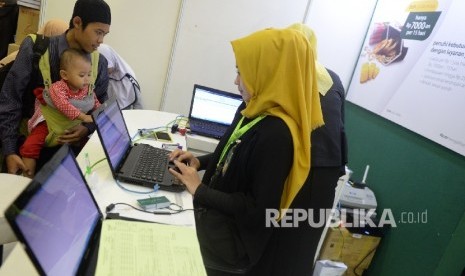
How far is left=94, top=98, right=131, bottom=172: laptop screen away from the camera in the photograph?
1.24 metres

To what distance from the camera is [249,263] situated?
4.18 feet

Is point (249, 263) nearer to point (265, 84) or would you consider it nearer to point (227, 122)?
point (265, 84)

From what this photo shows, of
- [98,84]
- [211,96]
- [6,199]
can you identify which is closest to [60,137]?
[98,84]

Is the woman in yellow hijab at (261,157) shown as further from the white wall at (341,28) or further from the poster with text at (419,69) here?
the white wall at (341,28)

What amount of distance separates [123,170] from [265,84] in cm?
68

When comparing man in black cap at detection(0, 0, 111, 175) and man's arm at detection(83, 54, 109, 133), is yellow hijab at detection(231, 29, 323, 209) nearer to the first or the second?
man in black cap at detection(0, 0, 111, 175)

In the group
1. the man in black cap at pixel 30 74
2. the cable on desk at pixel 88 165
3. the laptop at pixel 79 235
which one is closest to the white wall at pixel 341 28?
the man in black cap at pixel 30 74

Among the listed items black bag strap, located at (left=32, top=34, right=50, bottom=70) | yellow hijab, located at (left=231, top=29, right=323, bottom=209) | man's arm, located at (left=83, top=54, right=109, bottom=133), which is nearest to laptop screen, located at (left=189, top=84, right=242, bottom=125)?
man's arm, located at (left=83, top=54, right=109, bottom=133)

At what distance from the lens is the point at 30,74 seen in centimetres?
164

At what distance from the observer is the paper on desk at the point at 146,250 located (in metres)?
0.81

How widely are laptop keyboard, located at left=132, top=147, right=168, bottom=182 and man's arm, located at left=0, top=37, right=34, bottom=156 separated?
27.0 inches

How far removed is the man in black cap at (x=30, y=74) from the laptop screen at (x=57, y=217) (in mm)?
999

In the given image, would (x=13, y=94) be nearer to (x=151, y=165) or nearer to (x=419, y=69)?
(x=151, y=165)

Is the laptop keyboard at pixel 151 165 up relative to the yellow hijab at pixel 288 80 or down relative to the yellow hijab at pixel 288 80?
down
